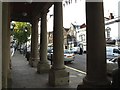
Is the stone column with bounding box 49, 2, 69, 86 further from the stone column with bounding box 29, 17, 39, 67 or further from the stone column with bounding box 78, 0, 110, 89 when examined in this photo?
the stone column with bounding box 29, 17, 39, 67

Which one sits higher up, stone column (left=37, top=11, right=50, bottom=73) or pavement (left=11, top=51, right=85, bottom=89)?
stone column (left=37, top=11, right=50, bottom=73)

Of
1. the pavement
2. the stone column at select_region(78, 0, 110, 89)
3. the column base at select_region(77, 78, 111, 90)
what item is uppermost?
the stone column at select_region(78, 0, 110, 89)

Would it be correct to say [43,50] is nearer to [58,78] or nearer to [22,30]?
[58,78]

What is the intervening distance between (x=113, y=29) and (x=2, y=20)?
1918 inches

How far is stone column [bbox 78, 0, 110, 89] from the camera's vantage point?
638 centimetres

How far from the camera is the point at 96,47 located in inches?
254

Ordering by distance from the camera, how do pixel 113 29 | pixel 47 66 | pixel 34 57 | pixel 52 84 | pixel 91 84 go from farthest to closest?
1. pixel 113 29
2. pixel 34 57
3. pixel 47 66
4. pixel 52 84
5. pixel 91 84

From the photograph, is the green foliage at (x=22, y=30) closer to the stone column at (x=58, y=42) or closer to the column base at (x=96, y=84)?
the stone column at (x=58, y=42)

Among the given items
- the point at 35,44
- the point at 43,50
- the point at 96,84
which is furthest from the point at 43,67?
the point at 96,84

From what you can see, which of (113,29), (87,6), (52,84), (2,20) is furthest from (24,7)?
(113,29)

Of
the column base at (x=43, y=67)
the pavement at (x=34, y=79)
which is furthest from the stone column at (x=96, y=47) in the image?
the column base at (x=43, y=67)

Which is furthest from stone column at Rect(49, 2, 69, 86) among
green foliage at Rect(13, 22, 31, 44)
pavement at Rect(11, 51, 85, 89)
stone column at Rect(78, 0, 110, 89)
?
green foliage at Rect(13, 22, 31, 44)

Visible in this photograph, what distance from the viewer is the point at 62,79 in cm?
1173

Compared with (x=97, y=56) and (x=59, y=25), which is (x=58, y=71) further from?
(x=97, y=56)
